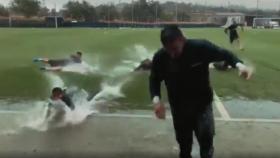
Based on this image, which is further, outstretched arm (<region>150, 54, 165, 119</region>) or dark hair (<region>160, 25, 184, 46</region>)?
outstretched arm (<region>150, 54, 165, 119</region>)

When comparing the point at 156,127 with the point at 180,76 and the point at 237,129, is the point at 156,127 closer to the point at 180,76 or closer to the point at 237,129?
the point at 237,129

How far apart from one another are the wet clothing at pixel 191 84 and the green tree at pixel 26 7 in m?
82.5

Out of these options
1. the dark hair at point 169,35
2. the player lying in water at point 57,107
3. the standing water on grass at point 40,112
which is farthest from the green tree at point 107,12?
the dark hair at point 169,35

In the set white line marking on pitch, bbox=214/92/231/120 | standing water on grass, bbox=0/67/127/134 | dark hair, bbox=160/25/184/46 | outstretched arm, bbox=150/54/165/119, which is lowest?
white line marking on pitch, bbox=214/92/231/120

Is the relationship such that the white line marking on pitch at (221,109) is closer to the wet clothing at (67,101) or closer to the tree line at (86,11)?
the wet clothing at (67,101)

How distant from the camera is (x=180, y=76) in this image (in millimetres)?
5547

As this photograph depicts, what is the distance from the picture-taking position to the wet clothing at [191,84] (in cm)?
549

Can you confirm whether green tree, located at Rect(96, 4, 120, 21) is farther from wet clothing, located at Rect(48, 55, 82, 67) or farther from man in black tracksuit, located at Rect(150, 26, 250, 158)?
man in black tracksuit, located at Rect(150, 26, 250, 158)

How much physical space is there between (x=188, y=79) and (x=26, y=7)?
280 feet

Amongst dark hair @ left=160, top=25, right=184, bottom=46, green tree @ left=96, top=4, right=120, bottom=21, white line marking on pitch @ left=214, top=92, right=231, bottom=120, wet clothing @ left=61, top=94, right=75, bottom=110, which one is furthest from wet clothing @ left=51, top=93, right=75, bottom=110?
green tree @ left=96, top=4, right=120, bottom=21

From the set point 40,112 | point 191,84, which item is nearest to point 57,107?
point 40,112

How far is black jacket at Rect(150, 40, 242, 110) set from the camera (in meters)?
5.48

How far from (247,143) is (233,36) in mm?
20122

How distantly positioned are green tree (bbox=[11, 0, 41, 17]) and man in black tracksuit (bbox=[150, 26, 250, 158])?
271 feet
